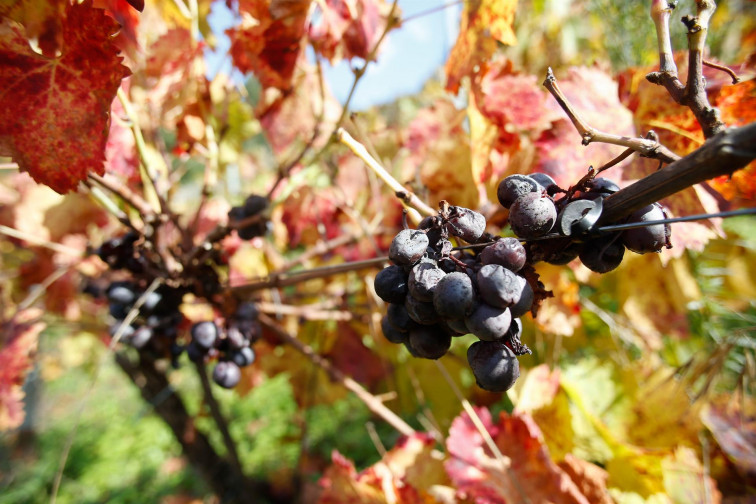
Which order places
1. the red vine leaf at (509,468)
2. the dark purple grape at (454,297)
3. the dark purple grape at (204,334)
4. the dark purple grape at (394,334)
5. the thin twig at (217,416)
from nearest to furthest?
1. the dark purple grape at (454,297)
2. the dark purple grape at (394,334)
3. the red vine leaf at (509,468)
4. the dark purple grape at (204,334)
5. the thin twig at (217,416)

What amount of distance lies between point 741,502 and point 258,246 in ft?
3.58

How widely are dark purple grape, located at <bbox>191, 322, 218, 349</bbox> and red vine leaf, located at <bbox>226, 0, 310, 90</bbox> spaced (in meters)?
0.47

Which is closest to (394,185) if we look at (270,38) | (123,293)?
(270,38)

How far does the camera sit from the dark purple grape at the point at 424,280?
0.38 meters

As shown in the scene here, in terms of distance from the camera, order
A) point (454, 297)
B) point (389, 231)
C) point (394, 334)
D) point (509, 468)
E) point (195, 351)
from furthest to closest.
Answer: point (389, 231) → point (195, 351) → point (509, 468) → point (394, 334) → point (454, 297)

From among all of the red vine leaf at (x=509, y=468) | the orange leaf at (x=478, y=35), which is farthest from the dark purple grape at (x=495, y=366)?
the orange leaf at (x=478, y=35)

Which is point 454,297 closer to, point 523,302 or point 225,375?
point 523,302

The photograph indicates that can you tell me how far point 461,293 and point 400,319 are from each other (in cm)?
9

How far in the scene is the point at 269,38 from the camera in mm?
750

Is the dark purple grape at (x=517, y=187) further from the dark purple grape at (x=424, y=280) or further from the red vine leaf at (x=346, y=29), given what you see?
the red vine leaf at (x=346, y=29)

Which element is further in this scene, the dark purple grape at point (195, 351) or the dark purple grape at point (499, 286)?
the dark purple grape at point (195, 351)

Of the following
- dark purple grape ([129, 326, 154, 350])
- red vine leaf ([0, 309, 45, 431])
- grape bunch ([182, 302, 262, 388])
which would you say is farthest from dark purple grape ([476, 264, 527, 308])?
red vine leaf ([0, 309, 45, 431])

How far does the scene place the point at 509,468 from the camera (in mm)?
658

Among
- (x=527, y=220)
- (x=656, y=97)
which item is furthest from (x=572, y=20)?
(x=527, y=220)
